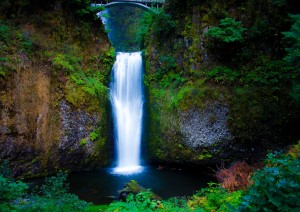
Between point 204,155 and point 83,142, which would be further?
point 83,142

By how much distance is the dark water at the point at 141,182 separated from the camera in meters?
8.44

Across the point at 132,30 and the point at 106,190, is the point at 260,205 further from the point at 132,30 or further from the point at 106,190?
the point at 132,30

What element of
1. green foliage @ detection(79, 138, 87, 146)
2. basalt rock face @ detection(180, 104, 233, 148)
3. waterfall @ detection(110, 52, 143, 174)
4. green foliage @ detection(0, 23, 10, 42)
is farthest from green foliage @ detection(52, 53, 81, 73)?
basalt rock face @ detection(180, 104, 233, 148)

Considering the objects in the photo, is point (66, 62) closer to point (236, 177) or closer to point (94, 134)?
point (94, 134)

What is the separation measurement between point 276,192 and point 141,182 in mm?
7598

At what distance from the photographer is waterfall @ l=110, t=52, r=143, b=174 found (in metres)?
11.7

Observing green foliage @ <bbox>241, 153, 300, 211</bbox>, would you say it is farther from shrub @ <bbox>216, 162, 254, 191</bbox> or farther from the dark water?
the dark water

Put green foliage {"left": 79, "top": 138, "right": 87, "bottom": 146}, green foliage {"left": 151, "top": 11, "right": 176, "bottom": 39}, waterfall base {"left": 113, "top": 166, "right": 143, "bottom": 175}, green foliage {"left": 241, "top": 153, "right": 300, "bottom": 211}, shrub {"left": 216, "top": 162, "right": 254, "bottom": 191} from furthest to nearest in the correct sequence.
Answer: green foliage {"left": 151, "top": 11, "right": 176, "bottom": 39}, waterfall base {"left": 113, "top": 166, "right": 143, "bottom": 175}, green foliage {"left": 79, "top": 138, "right": 87, "bottom": 146}, shrub {"left": 216, "top": 162, "right": 254, "bottom": 191}, green foliage {"left": 241, "top": 153, "right": 300, "bottom": 211}

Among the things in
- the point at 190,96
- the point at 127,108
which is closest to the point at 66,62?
the point at 127,108

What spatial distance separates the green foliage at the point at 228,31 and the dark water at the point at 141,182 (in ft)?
18.2

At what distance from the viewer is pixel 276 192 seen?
234 centimetres

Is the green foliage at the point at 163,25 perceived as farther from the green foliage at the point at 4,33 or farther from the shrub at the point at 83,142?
the green foliage at the point at 4,33

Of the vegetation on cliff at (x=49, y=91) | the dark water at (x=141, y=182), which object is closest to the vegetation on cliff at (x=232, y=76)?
the dark water at (x=141, y=182)

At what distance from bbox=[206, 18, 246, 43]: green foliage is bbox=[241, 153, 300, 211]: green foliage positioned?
8.29m
